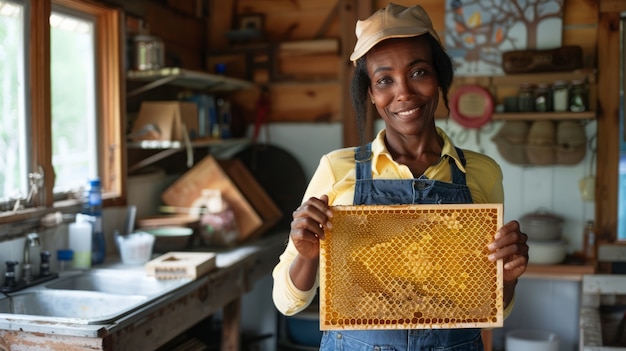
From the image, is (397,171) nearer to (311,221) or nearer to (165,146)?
(311,221)

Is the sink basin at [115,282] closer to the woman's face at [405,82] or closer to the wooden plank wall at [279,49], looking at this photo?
the woman's face at [405,82]

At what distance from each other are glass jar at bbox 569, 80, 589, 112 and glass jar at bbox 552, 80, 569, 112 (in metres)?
0.03

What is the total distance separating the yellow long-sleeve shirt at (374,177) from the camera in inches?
59.3

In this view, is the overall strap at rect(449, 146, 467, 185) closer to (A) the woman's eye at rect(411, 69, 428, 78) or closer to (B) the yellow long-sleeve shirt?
(B) the yellow long-sleeve shirt

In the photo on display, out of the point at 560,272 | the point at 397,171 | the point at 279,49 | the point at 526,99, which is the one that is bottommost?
the point at 560,272

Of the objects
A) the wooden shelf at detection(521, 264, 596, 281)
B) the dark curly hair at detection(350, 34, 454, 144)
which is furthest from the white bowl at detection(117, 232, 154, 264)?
the wooden shelf at detection(521, 264, 596, 281)

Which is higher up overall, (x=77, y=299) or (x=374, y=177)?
(x=374, y=177)

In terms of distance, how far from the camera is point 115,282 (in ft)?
8.65

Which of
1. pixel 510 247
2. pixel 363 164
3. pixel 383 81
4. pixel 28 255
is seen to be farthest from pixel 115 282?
pixel 510 247

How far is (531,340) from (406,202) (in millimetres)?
2394

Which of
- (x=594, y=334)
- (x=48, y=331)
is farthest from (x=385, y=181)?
(x=594, y=334)

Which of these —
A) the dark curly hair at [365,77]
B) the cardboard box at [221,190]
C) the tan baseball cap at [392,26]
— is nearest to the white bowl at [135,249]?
the cardboard box at [221,190]

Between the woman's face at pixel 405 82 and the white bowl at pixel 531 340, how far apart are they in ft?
7.62

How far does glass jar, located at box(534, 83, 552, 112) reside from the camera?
355cm
